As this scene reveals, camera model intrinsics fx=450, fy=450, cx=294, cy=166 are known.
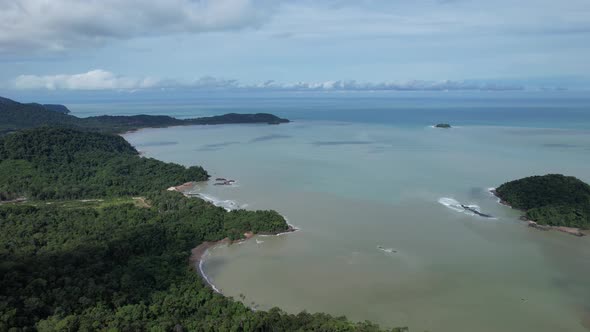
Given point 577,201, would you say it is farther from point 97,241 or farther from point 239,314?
point 97,241

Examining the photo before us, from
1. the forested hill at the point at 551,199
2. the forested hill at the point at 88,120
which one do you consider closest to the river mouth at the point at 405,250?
the forested hill at the point at 551,199

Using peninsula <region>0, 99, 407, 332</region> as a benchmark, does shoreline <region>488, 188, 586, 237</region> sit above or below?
below

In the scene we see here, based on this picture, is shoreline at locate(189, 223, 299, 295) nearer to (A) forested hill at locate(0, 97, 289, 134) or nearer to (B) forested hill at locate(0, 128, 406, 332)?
(B) forested hill at locate(0, 128, 406, 332)

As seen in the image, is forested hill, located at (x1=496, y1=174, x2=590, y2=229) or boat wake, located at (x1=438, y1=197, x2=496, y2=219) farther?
boat wake, located at (x1=438, y1=197, x2=496, y2=219)

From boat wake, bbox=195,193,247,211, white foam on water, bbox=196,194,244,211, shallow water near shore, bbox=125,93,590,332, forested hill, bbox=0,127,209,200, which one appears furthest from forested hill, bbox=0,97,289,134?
white foam on water, bbox=196,194,244,211

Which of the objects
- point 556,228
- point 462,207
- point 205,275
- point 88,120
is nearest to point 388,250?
point 205,275

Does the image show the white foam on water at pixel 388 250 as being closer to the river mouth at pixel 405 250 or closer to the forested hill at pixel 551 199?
the river mouth at pixel 405 250

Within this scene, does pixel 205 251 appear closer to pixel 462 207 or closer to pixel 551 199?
pixel 462 207
